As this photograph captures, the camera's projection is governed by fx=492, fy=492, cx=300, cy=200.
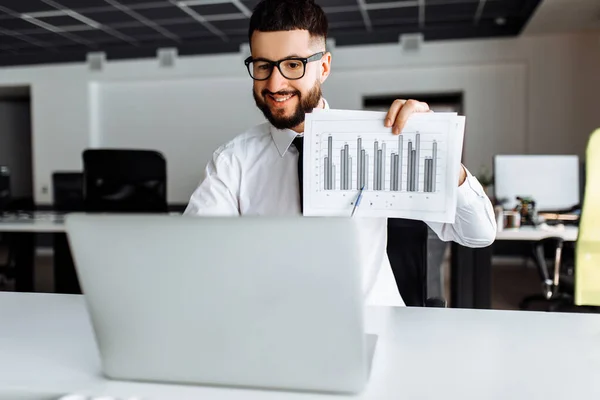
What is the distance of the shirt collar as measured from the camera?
1.31 metres

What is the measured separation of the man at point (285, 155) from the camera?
1.17 m

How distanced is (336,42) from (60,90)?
13.3ft

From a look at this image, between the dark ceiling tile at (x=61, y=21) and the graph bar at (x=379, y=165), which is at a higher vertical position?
the dark ceiling tile at (x=61, y=21)

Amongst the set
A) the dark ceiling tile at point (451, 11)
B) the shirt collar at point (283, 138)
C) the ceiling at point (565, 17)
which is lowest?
the shirt collar at point (283, 138)

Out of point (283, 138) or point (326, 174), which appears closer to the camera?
point (326, 174)

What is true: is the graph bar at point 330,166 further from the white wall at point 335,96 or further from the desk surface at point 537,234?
the white wall at point 335,96

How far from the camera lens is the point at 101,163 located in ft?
10.9

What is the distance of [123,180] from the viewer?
134 inches

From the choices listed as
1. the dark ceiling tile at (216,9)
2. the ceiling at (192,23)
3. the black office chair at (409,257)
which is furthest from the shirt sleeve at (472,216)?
the dark ceiling tile at (216,9)

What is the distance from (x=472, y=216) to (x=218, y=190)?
2.10 feet

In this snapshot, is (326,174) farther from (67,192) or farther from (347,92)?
(347,92)

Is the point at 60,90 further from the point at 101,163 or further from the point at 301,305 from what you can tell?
the point at 301,305

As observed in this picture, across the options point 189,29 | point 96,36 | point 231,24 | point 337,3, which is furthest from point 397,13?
point 96,36

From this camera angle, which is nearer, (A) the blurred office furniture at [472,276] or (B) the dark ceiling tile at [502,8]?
(A) the blurred office furniture at [472,276]
